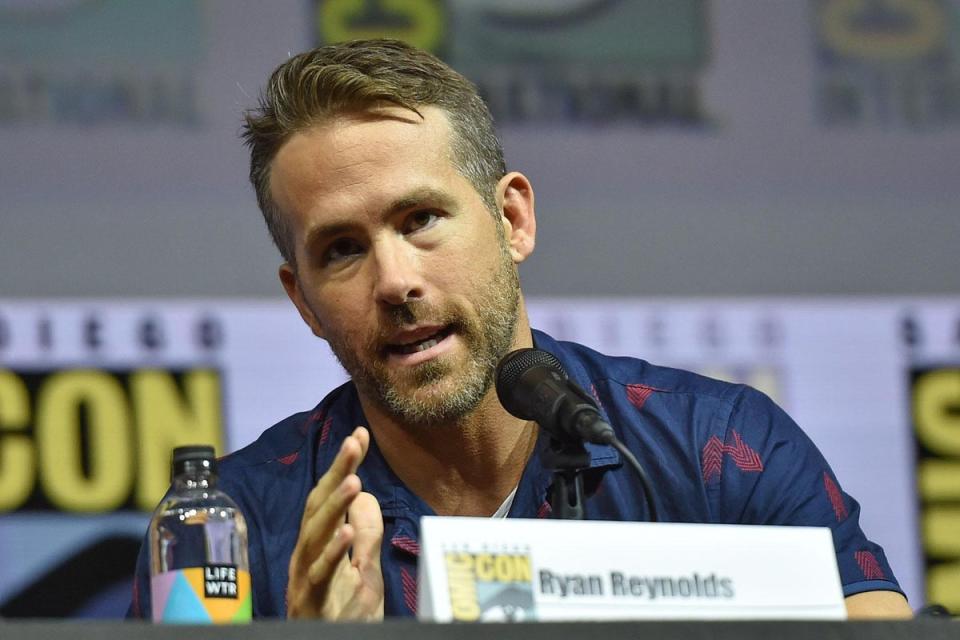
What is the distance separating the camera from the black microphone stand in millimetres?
1554

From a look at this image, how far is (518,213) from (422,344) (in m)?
0.35

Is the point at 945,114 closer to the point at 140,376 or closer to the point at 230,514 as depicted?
the point at 140,376

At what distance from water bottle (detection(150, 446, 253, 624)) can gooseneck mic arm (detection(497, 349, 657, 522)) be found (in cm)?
34

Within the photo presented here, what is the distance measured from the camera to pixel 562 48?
3.46m

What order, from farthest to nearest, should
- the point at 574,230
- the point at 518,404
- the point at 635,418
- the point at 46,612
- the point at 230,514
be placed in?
the point at 574,230 → the point at 46,612 → the point at 635,418 → the point at 230,514 → the point at 518,404

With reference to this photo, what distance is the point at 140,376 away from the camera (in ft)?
10.6

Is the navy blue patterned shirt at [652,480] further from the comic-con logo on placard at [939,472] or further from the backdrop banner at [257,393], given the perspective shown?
the comic-con logo on placard at [939,472]

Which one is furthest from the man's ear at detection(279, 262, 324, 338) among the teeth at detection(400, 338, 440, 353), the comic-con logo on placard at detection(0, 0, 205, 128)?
the comic-con logo on placard at detection(0, 0, 205, 128)

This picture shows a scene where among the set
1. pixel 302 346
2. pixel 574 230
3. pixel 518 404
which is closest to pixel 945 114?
pixel 574 230

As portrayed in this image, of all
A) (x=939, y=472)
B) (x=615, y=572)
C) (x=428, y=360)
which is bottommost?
(x=939, y=472)

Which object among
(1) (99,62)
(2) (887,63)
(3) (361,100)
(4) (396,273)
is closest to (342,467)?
(4) (396,273)

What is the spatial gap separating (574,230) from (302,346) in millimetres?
682

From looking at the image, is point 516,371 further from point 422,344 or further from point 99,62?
point 99,62

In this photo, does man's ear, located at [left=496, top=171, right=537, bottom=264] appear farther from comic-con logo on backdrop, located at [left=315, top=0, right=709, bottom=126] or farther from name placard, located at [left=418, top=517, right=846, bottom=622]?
comic-con logo on backdrop, located at [left=315, top=0, right=709, bottom=126]
